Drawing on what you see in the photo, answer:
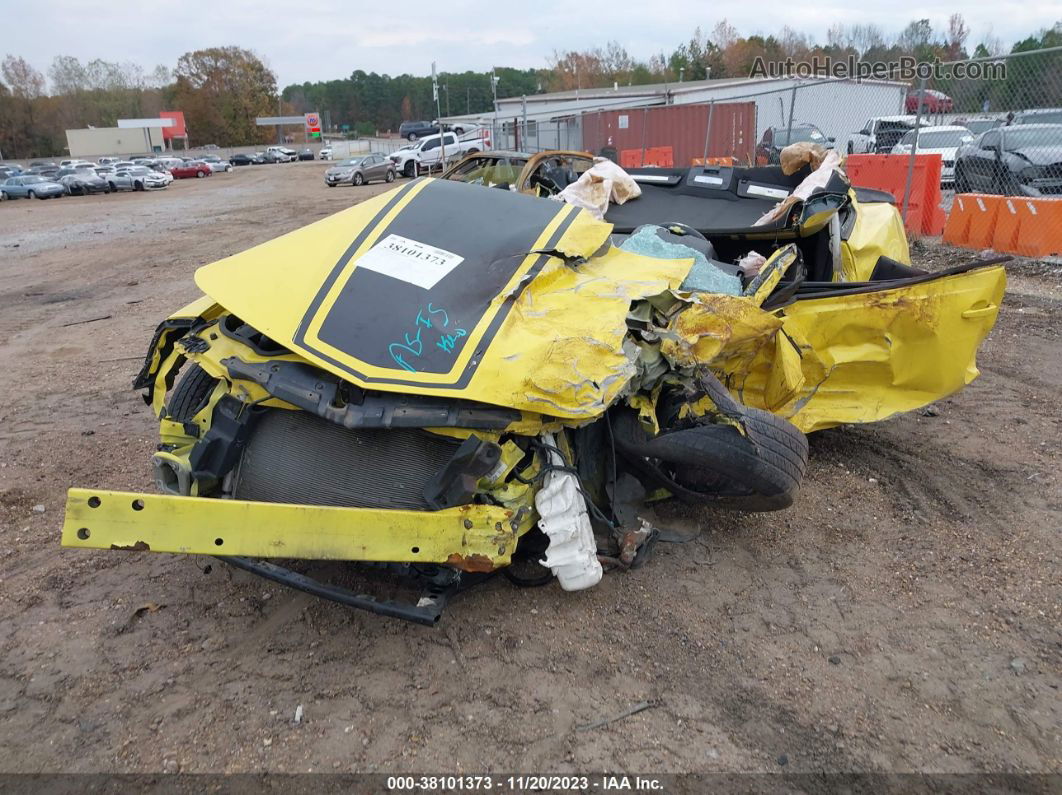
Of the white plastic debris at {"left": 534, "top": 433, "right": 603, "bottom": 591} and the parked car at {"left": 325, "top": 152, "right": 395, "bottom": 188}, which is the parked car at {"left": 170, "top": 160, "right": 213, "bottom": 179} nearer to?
the parked car at {"left": 325, "top": 152, "right": 395, "bottom": 188}

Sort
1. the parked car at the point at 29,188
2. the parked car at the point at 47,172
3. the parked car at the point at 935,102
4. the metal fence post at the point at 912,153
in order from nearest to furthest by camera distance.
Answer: the metal fence post at the point at 912,153
the parked car at the point at 935,102
the parked car at the point at 29,188
the parked car at the point at 47,172

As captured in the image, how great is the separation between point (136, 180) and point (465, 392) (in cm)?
3807

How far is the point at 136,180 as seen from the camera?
3469cm

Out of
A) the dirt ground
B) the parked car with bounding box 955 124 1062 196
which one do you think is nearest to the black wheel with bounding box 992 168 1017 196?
the parked car with bounding box 955 124 1062 196

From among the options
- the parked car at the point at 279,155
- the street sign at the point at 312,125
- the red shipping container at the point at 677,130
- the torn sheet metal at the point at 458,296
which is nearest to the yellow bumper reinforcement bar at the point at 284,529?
the torn sheet metal at the point at 458,296

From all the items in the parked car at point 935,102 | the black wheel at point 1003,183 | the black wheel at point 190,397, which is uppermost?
the parked car at point 935,102

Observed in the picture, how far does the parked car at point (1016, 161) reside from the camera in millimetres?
9094

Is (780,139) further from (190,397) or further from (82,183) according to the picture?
(82,183)

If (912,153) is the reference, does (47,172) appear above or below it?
below

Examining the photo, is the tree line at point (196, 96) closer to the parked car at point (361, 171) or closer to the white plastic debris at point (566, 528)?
the parked car at point (361, 171)

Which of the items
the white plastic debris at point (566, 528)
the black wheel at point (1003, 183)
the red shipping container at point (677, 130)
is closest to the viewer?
the white plastic debris at point (566, 528)

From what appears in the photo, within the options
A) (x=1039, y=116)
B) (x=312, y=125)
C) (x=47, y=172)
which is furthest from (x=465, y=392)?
(x=312, y=125)

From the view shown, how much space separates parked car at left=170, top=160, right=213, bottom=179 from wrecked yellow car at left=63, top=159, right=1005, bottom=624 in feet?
160

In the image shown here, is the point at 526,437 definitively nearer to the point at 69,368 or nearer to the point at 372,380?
the point at 372,380
